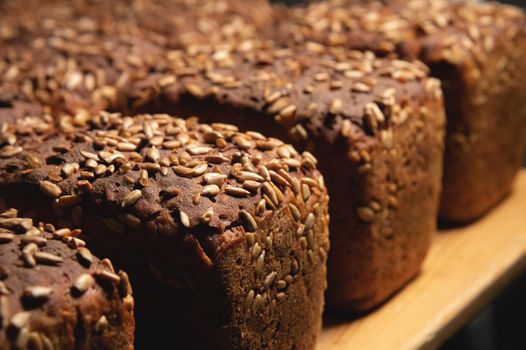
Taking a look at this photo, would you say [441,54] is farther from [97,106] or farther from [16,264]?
[16,264]

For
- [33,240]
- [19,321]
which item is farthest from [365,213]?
[19,321]

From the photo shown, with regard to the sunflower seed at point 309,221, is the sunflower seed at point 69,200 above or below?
above

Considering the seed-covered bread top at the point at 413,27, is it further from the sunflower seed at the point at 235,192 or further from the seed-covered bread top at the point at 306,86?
the sunflower seed at the point at 235,192

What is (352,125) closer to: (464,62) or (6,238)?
(464,62)

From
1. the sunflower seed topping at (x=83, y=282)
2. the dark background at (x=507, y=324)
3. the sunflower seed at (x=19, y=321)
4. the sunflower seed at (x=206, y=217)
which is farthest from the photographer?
the dark background at (x=507, y=324)

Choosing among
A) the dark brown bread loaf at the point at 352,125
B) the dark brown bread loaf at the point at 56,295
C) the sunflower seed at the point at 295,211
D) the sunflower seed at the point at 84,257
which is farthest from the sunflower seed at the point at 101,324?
the dark brown bread loaf at the point at 352,125

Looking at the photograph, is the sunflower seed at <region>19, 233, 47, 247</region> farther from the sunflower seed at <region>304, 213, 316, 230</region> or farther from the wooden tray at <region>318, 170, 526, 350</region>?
the wooden tray at <region>318, 170, 526, 350</region>

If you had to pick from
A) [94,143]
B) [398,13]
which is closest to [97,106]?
[94,143]
